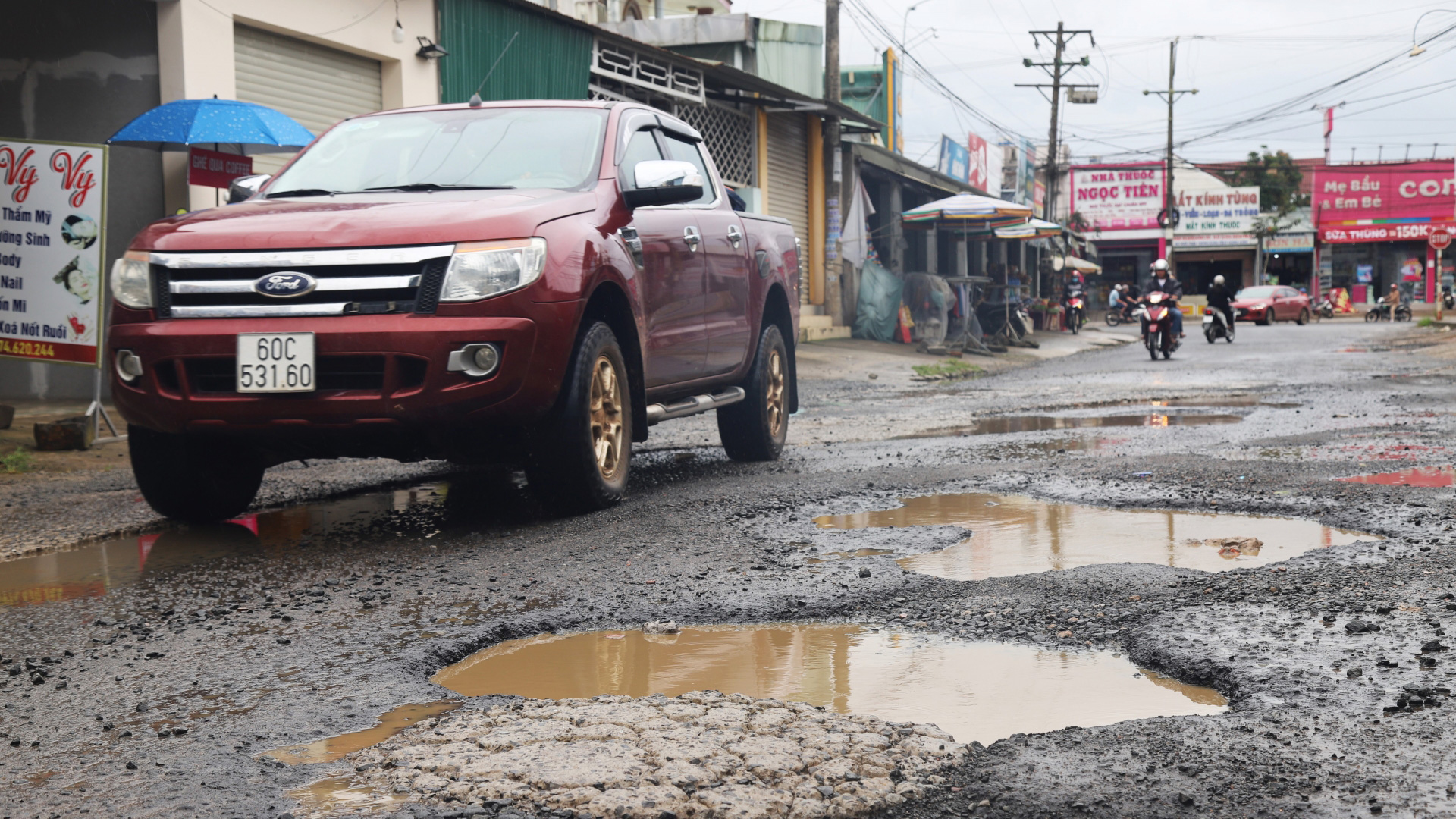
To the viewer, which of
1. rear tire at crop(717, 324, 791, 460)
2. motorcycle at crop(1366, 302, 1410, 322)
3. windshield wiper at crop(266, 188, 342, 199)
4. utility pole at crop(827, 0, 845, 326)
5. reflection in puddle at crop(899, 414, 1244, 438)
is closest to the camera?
windshield wiper at crop(266, 188, 342, 199)

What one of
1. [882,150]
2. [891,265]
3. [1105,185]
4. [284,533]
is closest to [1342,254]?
[1105,185]

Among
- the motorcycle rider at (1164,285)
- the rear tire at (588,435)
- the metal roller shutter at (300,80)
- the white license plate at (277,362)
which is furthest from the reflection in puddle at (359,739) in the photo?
the motorcycle rider at (1164,285)

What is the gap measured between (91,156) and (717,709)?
7149 mm

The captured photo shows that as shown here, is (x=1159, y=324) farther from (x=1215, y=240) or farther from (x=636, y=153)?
(x=1215, y=240)

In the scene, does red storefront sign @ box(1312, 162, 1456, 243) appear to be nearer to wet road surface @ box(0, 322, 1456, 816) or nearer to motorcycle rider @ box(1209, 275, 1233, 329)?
motorcycle rider @ box(1209, 275, 1233, 329)

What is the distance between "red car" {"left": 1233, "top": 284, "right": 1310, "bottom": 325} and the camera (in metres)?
40.6

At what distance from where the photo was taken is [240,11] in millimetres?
10828

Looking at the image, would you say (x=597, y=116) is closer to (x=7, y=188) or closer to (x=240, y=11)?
(x=7, y=188)

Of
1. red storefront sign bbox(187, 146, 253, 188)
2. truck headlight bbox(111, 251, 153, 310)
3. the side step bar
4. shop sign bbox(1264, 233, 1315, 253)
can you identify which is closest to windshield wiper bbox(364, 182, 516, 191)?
truck headlight bbox(111, 251, 153, 310)

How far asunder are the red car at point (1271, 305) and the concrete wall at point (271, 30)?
108ft

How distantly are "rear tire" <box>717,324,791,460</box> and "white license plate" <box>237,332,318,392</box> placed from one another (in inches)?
114

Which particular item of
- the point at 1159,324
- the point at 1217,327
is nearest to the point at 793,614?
the point at 1159,324

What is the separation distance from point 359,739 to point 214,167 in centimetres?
848

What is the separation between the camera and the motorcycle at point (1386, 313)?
4382cm
